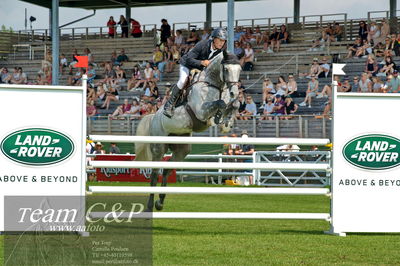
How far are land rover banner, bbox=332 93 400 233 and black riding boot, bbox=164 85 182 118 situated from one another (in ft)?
11.7

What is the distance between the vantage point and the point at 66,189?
8578 mm

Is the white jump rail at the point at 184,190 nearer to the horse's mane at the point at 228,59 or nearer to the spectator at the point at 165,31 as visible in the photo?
the horse's mane at the point at 228,59

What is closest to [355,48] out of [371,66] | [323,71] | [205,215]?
[323,71]

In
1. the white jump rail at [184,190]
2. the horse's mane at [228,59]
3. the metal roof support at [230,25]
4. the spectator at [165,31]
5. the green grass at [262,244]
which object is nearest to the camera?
the green grass at [262,244]

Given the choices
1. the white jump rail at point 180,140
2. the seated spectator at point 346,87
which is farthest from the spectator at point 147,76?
the white jump rail at point 180,140

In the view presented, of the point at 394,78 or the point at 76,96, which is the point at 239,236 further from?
the point at 394,78

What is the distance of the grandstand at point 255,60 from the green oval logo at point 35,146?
1510cm

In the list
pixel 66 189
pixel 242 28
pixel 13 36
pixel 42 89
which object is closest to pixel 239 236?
pixel 66 189

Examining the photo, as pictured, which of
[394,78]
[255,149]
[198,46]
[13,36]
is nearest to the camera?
[198,46]

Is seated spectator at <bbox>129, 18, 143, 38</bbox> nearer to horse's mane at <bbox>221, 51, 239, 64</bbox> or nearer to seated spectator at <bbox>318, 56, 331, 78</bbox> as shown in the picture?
seated spectator at <bbox>318, 56, 331, 78</bbox>

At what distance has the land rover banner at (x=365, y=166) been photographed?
9.20m

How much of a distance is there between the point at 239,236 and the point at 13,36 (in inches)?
1287

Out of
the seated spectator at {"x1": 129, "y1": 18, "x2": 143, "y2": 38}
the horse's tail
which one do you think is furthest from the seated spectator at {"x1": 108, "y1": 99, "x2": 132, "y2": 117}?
the horse's tail

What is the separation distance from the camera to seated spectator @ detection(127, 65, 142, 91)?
98.9ft
